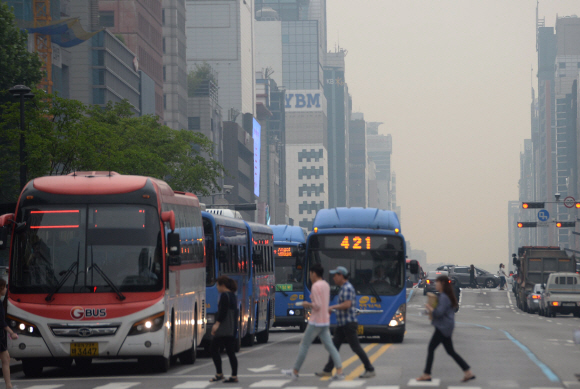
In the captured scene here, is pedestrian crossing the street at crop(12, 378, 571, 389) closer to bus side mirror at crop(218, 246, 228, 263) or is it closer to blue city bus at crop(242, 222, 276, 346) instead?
bus side mirror at crop(218, 246, 228, 263)

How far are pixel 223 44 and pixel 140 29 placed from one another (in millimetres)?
69797

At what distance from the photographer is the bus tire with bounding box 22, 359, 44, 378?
18141 mm

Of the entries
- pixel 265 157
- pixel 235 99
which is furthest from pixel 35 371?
pixel 265 157

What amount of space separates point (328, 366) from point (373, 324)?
31.5ft

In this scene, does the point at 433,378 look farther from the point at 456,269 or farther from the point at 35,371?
the point at 456,269

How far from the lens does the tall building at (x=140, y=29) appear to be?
10431 centimetres

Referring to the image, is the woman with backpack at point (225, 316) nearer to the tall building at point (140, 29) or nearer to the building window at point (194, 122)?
the tall building at point (140, 29)

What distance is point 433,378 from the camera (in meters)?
16.5

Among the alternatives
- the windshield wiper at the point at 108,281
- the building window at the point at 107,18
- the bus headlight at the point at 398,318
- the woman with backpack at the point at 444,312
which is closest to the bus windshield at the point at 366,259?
the bus headlight at the point at 398,318

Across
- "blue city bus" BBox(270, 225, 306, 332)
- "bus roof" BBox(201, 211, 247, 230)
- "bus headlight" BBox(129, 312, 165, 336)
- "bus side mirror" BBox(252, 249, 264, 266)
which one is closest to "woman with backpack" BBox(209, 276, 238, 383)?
"bus headlight" BBox(129, 312, 165, 336)

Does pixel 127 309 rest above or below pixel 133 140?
below

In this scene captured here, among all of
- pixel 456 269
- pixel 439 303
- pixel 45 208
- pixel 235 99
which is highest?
pixel 235 99

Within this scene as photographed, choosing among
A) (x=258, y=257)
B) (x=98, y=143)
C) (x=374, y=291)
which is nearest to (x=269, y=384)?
(x=374, y=291)

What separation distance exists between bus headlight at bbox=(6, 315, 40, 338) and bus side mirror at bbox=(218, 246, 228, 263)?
6674 millimetres
